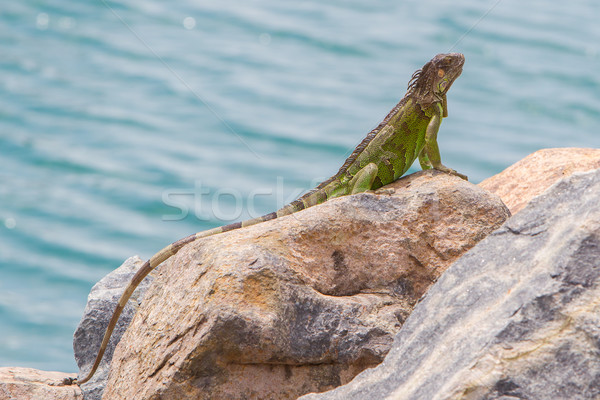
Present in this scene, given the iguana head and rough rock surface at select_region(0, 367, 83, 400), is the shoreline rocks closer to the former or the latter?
rough rock surface at select_region(0, 367, 83, 400)

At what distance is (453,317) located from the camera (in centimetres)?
264

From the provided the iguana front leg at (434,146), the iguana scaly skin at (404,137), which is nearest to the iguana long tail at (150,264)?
the iguana scaly skin at (404,137)

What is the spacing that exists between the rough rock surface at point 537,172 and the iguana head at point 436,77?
1.08 meters

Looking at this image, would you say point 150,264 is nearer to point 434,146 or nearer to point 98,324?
point 98,324

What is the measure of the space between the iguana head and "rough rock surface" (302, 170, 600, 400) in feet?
6.99

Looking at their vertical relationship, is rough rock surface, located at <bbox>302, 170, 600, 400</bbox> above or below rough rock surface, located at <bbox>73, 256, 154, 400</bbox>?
below

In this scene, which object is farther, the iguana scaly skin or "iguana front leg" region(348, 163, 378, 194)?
the iguana scaly skin

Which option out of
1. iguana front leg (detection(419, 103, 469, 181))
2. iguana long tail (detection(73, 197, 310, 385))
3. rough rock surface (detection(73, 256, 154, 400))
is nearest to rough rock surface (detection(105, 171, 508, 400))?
iguana long tail (detection(73, 197, 310, 385))

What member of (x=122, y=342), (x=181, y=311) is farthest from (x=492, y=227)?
(x=122, y=342)

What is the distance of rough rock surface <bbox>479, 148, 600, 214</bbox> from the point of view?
5.20 m

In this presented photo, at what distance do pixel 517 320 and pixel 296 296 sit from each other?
1.23 meters

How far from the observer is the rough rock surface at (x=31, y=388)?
4309mm

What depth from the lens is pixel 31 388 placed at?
437 cm

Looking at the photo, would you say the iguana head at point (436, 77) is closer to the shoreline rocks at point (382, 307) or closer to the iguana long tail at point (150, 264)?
the shoreline rocks at point (382, 307)
